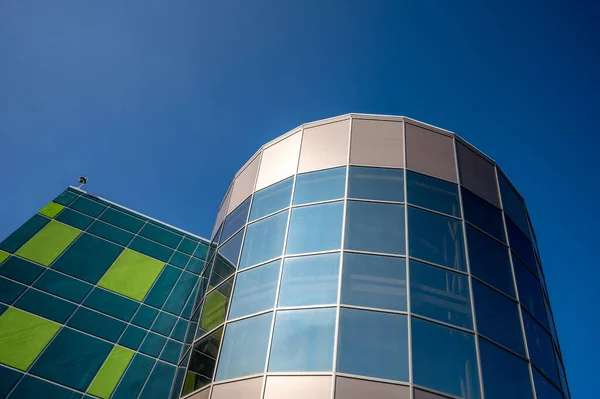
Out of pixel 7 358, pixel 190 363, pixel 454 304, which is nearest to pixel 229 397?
pixel 190 363

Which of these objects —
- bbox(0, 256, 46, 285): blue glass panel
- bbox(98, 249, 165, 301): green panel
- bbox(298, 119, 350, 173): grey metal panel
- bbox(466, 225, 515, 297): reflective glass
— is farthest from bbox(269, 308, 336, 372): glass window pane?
bbox(0, 256, 46, 285): blue glass panel

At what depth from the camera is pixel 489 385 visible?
9820 mm

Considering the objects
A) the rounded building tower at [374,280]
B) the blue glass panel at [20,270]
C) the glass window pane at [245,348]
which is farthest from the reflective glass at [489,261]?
the blue glass panel at [20,270]

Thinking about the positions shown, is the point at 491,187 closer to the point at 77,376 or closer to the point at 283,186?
the point at 283,186

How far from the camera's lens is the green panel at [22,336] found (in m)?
14.1

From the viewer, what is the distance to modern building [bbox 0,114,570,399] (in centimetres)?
994

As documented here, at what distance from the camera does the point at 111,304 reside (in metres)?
17.3

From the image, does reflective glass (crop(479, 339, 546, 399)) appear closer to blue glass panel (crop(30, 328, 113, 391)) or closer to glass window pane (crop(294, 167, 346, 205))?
glass window pane (crop(294, 167, 346, 205))

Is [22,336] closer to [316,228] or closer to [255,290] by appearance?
[255,290]

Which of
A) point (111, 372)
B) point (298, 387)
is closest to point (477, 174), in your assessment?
point (298, 387)

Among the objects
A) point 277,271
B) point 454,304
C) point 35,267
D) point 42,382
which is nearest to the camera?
point 454,304

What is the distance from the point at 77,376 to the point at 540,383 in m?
14.7

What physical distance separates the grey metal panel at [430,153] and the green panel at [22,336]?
1445 centimetres

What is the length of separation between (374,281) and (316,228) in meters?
2.48
